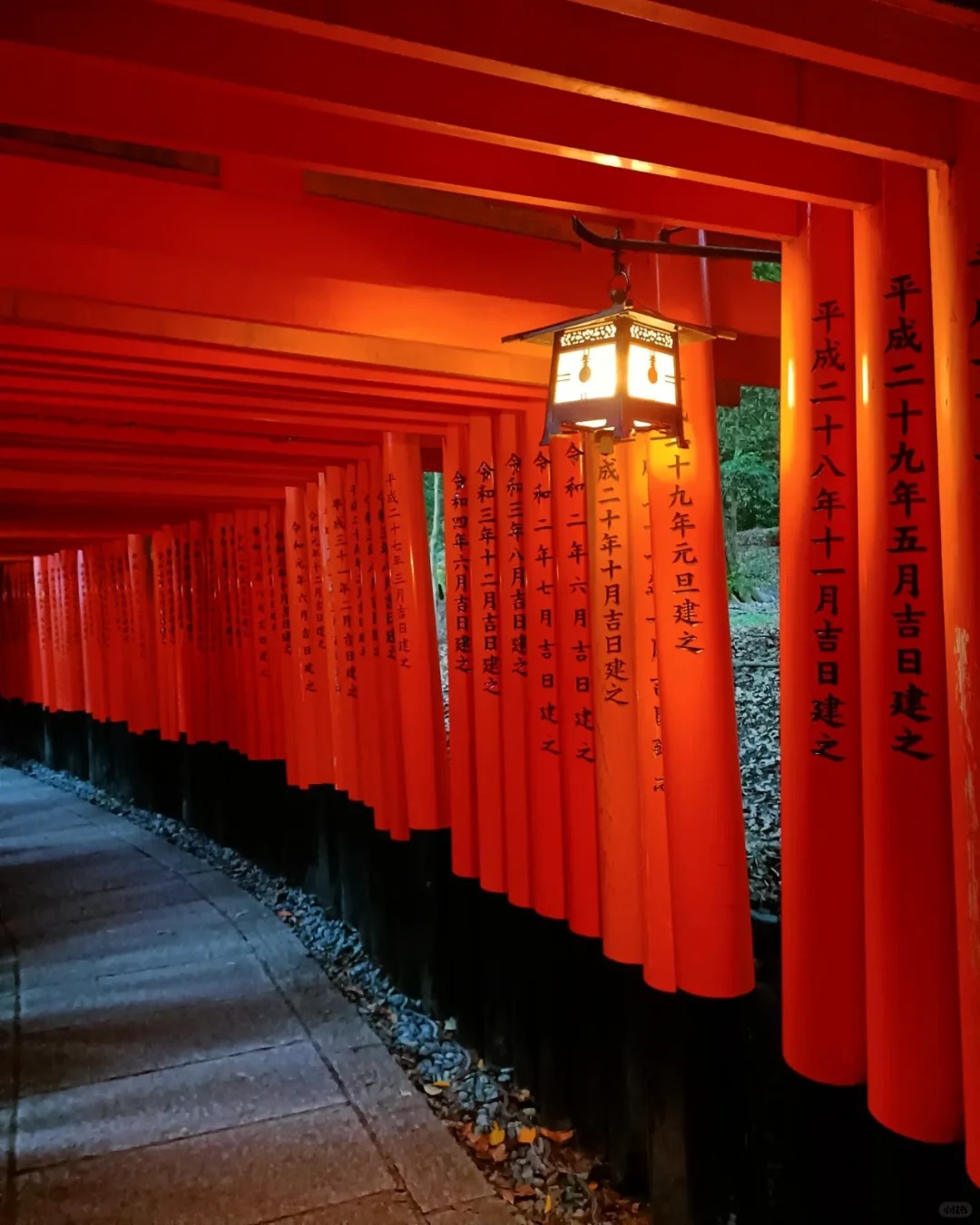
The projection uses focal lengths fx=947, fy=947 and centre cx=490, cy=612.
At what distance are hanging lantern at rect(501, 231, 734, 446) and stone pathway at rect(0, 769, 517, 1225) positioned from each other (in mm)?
3797

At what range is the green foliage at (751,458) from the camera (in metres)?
14.9

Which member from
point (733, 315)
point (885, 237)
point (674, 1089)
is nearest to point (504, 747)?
point (674, 1089)

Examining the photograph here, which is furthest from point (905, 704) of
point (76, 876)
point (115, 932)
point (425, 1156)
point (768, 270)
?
point (768, 270)

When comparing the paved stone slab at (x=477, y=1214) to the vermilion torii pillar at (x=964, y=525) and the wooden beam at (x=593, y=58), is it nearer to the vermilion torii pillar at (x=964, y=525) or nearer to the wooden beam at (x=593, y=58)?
the vermilion torii pillar at (x=964, y=525)

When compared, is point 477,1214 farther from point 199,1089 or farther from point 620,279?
point 620,279

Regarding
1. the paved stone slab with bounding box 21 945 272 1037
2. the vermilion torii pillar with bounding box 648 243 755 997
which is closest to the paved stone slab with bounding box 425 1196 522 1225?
the vermilion torii pillar with bounding box 648 243 755 997

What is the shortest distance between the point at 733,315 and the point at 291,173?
213cm

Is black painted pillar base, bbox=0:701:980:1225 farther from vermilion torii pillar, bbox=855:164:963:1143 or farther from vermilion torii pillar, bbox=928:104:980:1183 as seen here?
vermilion torii pillar, bbox=928:104:980:1183

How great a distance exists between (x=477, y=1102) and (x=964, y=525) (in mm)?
4710

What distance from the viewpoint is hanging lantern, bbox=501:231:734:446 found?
3.32 m

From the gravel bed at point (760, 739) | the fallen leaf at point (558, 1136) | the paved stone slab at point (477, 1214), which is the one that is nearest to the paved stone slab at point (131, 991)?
the fallen leaf at point (558, 1136)

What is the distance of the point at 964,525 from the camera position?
2.35 meters

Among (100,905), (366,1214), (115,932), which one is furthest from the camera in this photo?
(100,905)

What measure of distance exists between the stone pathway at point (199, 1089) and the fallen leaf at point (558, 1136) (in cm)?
50
